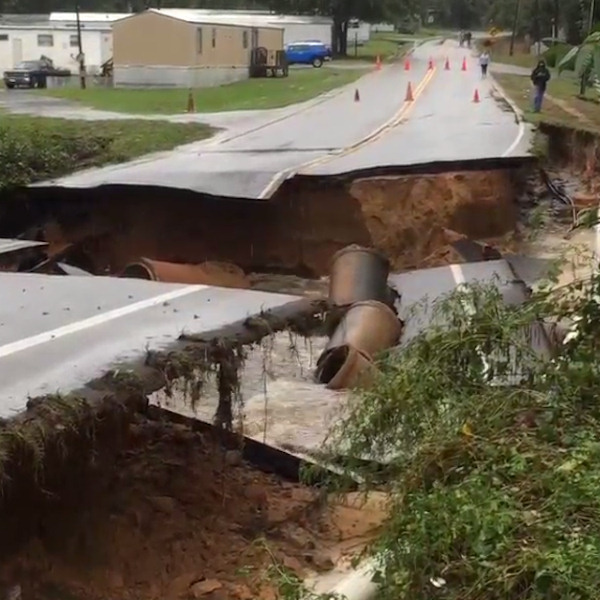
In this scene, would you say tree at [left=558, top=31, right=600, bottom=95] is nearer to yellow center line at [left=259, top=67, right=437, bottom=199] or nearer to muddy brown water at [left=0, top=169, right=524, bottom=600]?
muddy brown water at [left=0, top=169, right=524, bottom=600]

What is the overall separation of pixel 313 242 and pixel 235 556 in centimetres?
1029

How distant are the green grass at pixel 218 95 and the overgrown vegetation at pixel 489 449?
23.7m

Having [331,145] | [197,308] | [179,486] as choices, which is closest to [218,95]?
[331,145]

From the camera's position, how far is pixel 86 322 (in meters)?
7.38

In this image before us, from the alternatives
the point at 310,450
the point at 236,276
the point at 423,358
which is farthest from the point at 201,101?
the point at 423,358

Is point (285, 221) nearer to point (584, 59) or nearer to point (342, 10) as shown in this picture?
point (584, 59)

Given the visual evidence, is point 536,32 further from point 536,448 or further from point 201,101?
point 536,448

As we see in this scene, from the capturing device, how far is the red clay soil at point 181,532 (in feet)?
22.7

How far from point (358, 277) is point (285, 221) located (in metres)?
4.32

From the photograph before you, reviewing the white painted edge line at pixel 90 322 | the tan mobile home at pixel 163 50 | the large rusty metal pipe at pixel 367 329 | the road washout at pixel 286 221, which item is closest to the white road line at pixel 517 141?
the road washout at pixel 286 221

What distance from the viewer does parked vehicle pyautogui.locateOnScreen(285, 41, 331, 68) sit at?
5966 cm

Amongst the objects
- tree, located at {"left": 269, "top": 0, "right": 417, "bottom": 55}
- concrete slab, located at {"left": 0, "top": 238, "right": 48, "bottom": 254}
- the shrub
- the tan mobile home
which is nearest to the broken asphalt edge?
the shrub

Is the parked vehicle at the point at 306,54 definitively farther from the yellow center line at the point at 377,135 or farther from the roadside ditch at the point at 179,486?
the roadside ditch at the point at 179,486

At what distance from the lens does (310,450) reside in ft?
30.7
